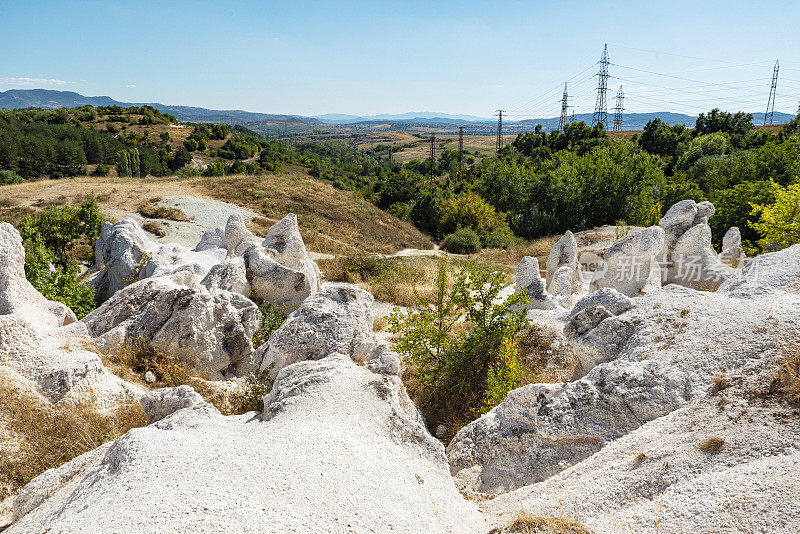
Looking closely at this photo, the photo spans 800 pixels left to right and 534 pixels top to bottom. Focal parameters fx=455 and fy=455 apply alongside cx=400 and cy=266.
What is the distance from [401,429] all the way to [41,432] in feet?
17.0

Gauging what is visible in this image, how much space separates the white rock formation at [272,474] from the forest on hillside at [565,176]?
19.7 metres

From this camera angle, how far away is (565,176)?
137 feet

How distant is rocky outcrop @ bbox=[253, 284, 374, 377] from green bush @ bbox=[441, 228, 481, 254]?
2858 centimetres

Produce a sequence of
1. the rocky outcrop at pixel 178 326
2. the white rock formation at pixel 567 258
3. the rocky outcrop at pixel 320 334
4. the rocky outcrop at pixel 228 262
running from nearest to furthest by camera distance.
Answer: the rocky outcrop at pixel 320 334 < the rocky outcrop at pixel 178 326 < the rocky outcrop at pixel 228 262 < the white rock formation at pixel 567 258

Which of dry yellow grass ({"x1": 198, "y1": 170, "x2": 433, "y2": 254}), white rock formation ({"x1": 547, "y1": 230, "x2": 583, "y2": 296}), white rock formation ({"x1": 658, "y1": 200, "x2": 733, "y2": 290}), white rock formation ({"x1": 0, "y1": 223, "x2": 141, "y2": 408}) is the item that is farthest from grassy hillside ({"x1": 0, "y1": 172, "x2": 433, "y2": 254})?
white rock formation ({"x1": 0, "y1": 223, "x2": 141, "y2": 408})

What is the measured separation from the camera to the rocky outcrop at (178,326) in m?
9.10

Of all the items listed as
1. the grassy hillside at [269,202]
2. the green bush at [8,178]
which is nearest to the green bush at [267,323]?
the grassy hillside at [269,202]

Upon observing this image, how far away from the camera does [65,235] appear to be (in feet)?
57.3

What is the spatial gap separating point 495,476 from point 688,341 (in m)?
3.53

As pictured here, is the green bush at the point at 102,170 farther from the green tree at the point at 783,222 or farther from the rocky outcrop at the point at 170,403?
the green tree at the point at 783,222

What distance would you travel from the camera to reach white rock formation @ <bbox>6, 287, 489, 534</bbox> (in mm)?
4203

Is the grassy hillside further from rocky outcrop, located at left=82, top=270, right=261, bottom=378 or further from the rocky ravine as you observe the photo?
the rocky ravine

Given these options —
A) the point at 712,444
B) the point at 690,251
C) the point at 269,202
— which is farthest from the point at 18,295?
the point at 269,202

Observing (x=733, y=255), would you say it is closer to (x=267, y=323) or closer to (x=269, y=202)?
(x=267, y=323)
